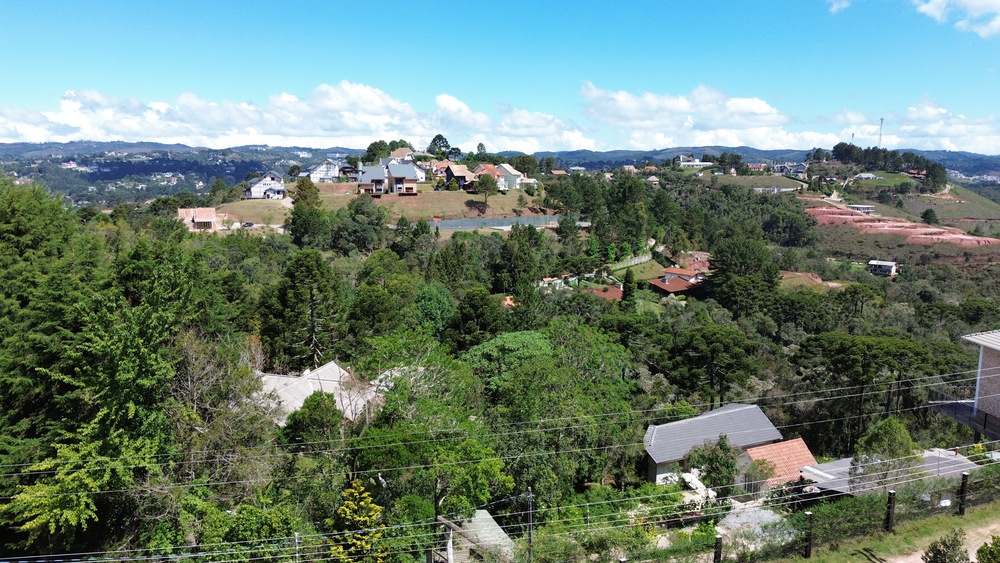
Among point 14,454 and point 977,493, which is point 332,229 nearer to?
point 14,454

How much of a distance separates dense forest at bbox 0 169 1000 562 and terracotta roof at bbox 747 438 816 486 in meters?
2.12

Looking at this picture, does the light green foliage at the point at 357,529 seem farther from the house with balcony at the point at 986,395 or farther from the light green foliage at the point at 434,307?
the light green foliage at the point at 434,307

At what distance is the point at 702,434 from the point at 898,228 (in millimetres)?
50570

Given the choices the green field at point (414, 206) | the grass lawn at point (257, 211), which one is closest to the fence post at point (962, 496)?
the green field at point (414, 206)

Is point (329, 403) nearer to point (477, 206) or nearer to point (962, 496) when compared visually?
point (962, 496)

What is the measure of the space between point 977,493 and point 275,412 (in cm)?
1262

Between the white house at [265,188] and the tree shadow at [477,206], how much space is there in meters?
16.5

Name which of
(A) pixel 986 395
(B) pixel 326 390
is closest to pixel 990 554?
(A) pixel 986 395

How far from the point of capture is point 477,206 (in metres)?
53.0

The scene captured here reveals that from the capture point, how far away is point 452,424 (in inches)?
501

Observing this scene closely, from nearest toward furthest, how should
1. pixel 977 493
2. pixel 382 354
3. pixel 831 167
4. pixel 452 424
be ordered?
pixel 977 493 < pixel 452 424 < pixel 382 354 < pixel 831 167

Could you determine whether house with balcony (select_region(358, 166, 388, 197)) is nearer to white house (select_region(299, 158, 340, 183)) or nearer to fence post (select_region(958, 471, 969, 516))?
white house (select_region(299, 158, 340, 183))

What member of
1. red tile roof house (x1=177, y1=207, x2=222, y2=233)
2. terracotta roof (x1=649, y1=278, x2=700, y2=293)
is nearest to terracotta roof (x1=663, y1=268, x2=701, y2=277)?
terracotta roof (x1=649, y1=278, x2=700, y2=293)

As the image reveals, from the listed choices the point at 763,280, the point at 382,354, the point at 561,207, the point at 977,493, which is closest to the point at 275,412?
the point at 382,354
